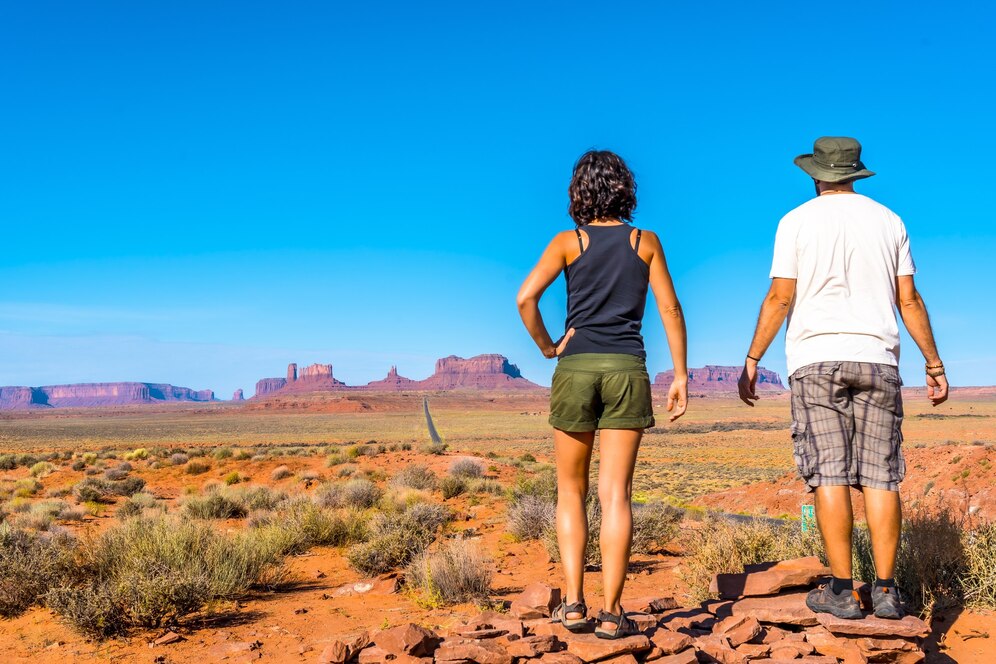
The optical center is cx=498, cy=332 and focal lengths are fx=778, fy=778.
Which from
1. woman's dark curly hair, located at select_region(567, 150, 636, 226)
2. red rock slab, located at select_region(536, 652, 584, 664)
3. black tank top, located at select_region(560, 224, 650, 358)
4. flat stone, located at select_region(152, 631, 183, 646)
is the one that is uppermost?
woman's dark curly hair, located at select_region(567, 150, 636, 226)

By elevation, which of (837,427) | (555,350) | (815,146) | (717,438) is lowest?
(717,438)

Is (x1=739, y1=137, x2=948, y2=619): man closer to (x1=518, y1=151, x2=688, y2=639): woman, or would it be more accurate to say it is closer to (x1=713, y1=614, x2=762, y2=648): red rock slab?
(x1=713, y1=614, x2=762, y2=648): red rock slab

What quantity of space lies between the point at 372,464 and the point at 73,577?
48.4 ft

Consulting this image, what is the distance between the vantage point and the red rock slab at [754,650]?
3.85 m

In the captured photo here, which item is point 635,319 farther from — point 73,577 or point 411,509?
point 411,509

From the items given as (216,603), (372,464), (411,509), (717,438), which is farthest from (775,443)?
(216,603)

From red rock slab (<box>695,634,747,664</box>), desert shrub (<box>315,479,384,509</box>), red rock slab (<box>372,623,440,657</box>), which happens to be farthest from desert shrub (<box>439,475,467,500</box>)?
red rock slab (<box>695,634,747,664</box>)

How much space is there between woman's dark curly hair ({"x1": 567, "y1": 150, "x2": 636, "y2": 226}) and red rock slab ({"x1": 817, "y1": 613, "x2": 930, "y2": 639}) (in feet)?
7.66

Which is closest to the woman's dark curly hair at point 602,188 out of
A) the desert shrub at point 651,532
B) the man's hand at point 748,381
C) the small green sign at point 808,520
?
the man's hand at point 748,381

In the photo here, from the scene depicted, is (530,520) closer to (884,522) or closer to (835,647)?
(835,647)

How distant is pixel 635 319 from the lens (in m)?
3.85

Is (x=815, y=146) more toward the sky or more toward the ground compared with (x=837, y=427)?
more toward the sky

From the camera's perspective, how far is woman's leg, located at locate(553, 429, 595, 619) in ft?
12.8

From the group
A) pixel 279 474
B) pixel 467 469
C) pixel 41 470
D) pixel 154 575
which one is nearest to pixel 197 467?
pixel 279 474
